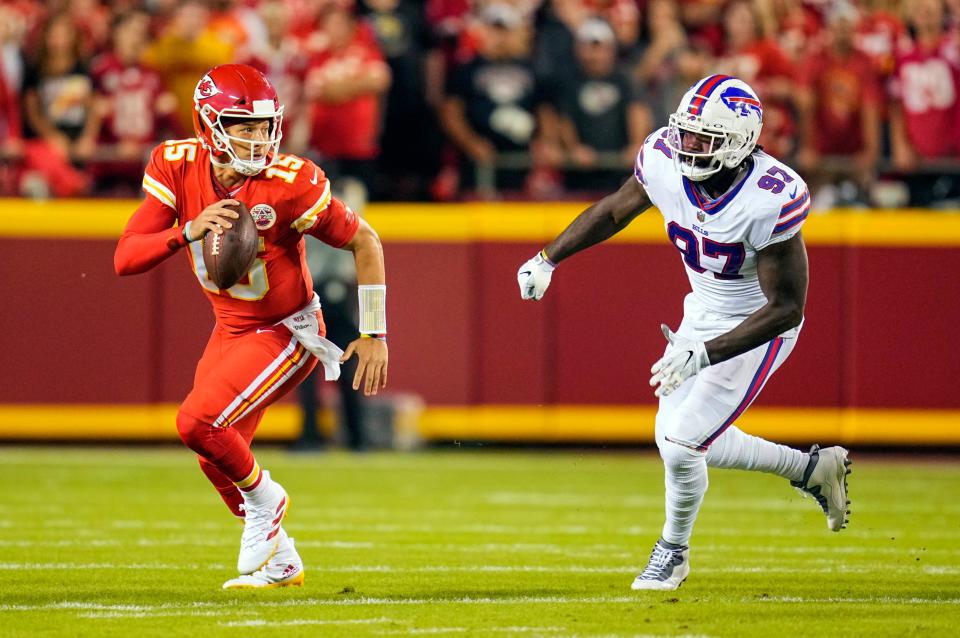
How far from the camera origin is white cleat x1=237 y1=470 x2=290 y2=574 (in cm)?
562

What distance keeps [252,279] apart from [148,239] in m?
0.42

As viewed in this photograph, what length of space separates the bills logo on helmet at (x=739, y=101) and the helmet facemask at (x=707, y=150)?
10 centimetres

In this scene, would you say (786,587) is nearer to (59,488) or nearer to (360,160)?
(59,488)

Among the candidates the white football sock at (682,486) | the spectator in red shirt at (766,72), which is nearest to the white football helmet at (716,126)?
the white football sock at (682,486)

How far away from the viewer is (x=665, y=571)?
18.7 feet

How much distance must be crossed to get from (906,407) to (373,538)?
4820 mm

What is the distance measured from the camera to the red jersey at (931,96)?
11.1 metres

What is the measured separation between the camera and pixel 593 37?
11.0m

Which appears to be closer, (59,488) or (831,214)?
(59,488)

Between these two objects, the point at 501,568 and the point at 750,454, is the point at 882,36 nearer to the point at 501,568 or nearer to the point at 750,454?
the point at 750,454

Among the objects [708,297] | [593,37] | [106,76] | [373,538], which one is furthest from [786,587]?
[106,76]

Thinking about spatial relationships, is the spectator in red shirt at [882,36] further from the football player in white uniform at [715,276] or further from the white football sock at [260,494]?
the white football sock at [260,494]

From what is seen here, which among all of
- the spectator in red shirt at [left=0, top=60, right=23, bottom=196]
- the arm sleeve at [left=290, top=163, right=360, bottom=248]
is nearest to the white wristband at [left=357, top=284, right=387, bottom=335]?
the arm sleeve at [left=290, top=163, right=360, bottom=248]

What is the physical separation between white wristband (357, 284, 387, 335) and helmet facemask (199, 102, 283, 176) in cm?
55
